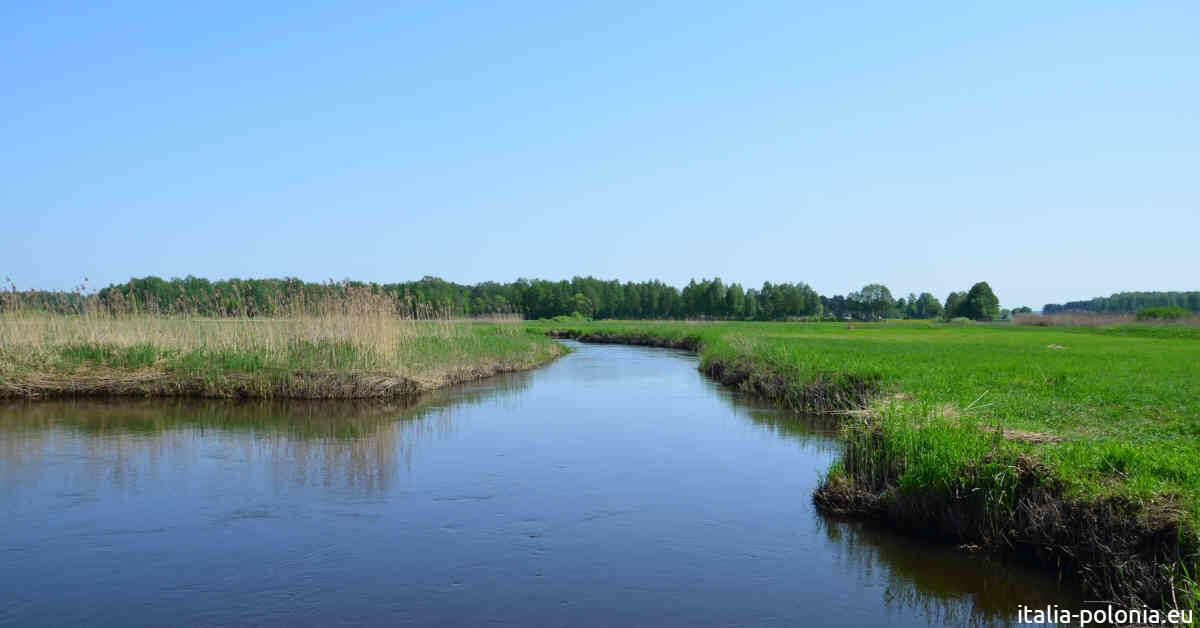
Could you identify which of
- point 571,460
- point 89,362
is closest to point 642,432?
point 571,460

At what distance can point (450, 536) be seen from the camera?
308 inches

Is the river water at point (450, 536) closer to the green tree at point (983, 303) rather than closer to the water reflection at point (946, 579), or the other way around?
the water reflection at point (946, 579)

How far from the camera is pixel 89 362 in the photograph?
1812 centimetres

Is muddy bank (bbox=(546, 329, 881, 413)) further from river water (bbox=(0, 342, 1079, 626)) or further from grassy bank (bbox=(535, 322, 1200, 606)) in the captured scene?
river water (bbox=(0, 342, 1079, 626))

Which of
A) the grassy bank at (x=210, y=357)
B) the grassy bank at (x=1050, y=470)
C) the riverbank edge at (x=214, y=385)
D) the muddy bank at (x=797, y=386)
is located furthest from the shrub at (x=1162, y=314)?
the riverbank edge at (x=214, y=385)

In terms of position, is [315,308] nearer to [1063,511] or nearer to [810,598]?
[810,598]

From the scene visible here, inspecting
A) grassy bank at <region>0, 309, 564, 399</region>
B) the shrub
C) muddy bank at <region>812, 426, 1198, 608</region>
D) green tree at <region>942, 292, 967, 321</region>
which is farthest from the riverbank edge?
green tree at <region>942, 292, 967, 321</region>

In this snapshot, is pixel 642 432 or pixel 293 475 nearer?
pixel 293 475

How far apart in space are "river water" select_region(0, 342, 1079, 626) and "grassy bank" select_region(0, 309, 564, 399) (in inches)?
145

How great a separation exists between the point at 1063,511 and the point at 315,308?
19.2 metres

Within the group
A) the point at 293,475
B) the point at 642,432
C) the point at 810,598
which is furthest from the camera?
the point at 642,432

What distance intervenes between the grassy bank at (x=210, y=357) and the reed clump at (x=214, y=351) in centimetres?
3

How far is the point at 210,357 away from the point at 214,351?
0.35 meters

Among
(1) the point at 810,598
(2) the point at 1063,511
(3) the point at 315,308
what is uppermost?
(3) the point at 315,308
